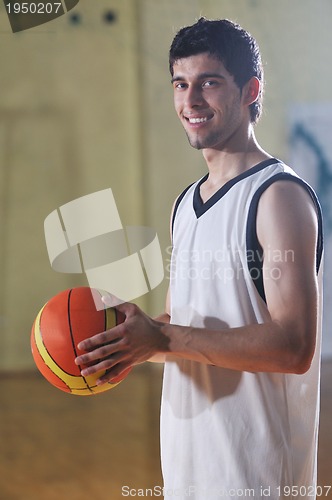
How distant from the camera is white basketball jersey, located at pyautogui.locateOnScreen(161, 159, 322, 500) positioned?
1085 mm

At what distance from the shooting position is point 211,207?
1165 millimetres

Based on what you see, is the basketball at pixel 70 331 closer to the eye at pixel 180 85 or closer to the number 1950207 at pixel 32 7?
the eye at pixel 180 85

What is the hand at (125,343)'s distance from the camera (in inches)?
41.1

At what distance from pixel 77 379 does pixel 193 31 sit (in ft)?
2.04

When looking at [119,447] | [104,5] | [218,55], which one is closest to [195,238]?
[218,55]

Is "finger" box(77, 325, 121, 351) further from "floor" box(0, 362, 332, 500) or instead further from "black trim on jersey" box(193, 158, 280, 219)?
"floor" box(0, 362, 332, 500)

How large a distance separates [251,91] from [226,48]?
0.27ft

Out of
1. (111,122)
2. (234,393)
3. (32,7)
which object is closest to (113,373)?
(234,393)

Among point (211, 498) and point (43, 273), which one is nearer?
point (211, 498)

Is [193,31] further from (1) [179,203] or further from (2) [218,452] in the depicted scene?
(2) [218,452]

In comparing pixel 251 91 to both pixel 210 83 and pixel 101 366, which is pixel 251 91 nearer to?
pixel 210 83

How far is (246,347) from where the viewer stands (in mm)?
1030

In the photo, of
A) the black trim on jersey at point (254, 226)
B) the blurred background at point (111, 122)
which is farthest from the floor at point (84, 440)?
the black trim on jersey at point (254, 226)

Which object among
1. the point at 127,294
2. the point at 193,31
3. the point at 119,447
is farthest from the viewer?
the point at 127,294
